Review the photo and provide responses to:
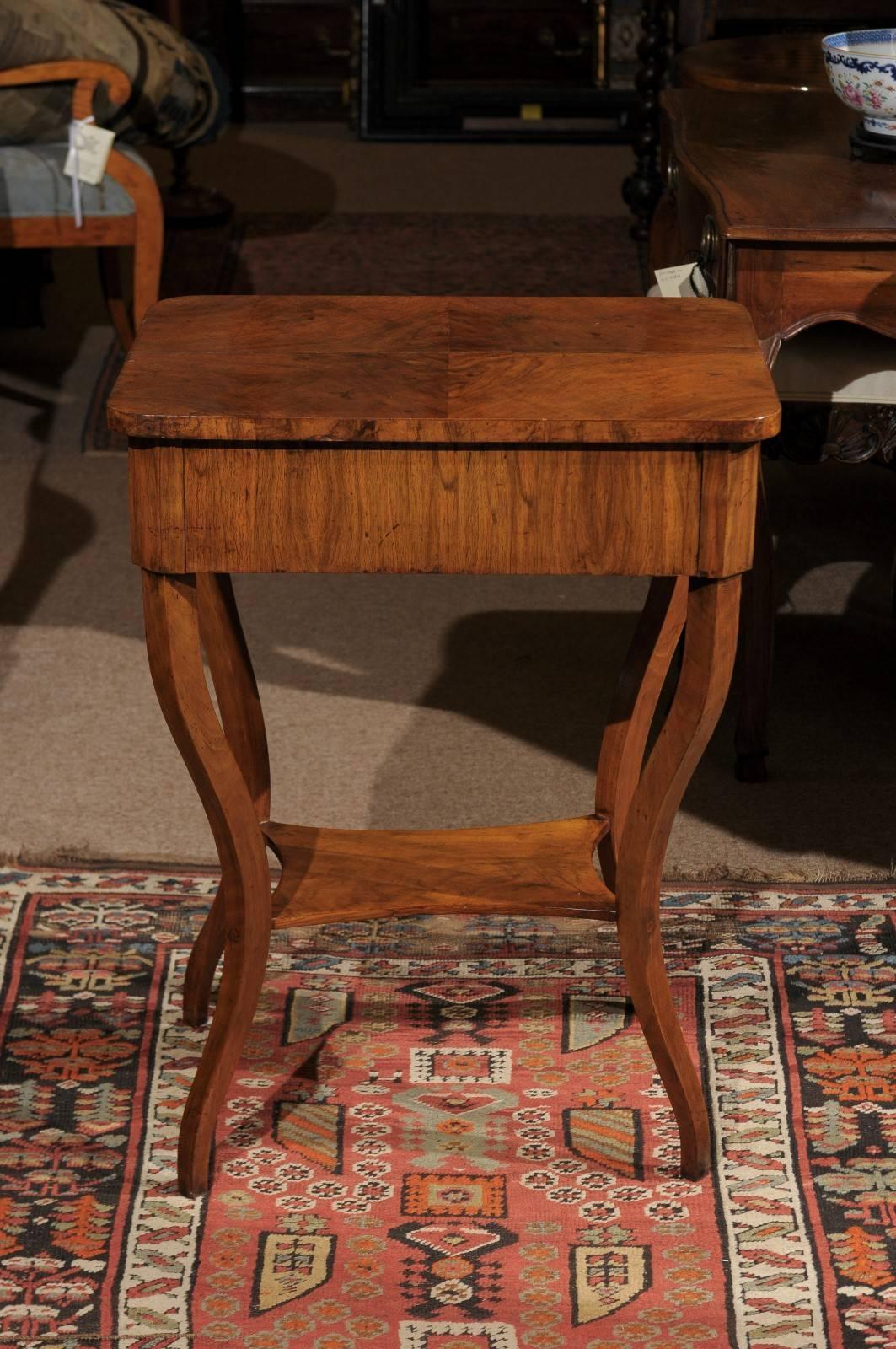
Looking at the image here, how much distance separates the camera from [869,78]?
90.0 inches

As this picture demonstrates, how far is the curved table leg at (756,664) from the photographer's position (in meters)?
2.56

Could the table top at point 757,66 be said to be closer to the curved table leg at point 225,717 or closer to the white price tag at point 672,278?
the white price tag at point 672,278

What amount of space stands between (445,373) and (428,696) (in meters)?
1.41

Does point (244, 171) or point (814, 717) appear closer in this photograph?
point (814, 717)

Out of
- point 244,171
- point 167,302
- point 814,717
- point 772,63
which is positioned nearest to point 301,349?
point 167,302

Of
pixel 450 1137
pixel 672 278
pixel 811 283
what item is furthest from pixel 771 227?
pixel 450 1137

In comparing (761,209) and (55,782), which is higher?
(761,209)

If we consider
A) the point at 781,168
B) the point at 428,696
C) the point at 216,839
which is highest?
the point at 781,168

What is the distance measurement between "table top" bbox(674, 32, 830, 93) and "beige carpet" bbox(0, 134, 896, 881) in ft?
2.97

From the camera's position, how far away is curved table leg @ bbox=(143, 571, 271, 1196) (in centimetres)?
160

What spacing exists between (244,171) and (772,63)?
146 inches

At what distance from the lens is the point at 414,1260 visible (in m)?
1.74

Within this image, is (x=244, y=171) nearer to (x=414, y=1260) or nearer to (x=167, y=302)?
(x=167, y=302)

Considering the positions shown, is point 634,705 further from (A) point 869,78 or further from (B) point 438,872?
(A) point 869,78
